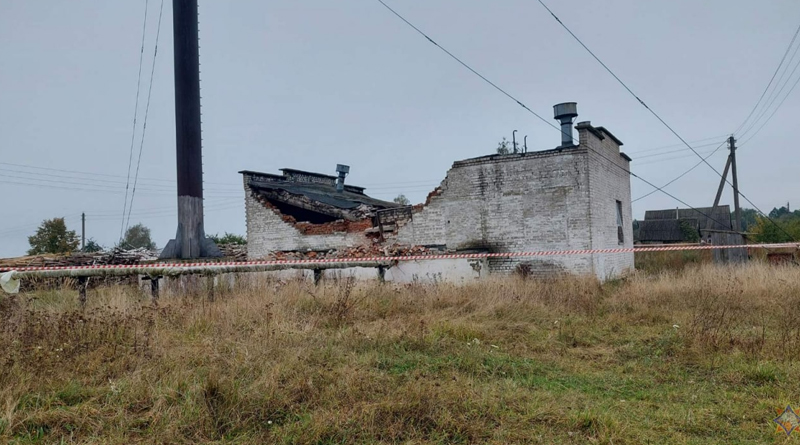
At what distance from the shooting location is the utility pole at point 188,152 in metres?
9.27

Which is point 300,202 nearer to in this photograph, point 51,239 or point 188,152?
point 188,152

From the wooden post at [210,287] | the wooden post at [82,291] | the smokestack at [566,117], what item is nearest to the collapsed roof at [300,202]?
the smokestack at [566,117]

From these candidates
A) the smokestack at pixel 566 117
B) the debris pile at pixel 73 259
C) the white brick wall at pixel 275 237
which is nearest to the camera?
the smokestack at pixel 566 117

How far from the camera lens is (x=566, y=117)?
1272cm

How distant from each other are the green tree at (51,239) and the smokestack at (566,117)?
35970 mm

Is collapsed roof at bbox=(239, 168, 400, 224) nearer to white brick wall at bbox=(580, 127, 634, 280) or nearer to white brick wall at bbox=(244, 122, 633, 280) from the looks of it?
white brick wall at bbox=(244, 122, 633, 280)

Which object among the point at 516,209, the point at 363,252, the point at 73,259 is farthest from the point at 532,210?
the point at 73,259

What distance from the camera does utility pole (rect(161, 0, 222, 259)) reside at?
9.27 meters

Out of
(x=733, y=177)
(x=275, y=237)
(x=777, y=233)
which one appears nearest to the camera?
(x=275, y=237)

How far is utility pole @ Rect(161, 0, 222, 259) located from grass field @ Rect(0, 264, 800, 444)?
2298mm

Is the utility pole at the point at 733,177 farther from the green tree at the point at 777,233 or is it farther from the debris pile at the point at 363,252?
the debris pile at the point at 363,252

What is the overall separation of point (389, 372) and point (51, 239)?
132 feet

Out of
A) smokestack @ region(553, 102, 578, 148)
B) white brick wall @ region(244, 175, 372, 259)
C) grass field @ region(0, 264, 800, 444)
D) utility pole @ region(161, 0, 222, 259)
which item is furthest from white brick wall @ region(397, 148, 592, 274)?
utility pole @ region(161, 0, 222, 259)

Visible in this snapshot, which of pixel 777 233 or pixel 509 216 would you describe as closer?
pixel 509 216
